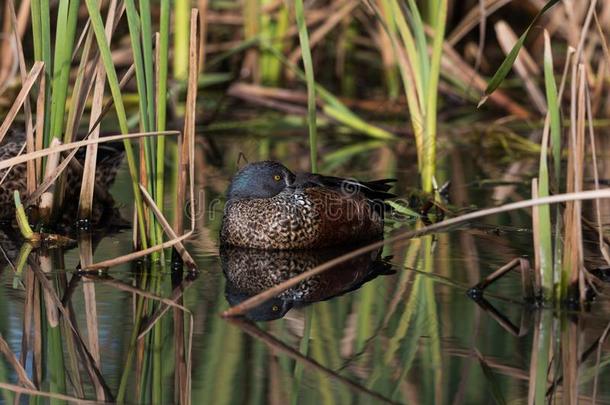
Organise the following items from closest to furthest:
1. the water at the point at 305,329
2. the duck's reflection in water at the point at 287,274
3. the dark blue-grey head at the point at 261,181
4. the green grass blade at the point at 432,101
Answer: the water at the point at 305,329 < the duck's reflection in water at the point at 287,274 < the dark blue-grey head at the point at 261,181 < the green grass blade at the point at 432,101

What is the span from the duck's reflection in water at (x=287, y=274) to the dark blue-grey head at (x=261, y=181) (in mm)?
325

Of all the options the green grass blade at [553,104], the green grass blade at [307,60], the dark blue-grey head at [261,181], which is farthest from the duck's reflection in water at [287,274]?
the green grass blade at [553,104]

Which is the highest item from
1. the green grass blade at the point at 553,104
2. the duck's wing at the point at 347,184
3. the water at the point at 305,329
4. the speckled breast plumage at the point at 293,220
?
the green grass blade at the point at 553,104

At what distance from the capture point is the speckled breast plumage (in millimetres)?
6027

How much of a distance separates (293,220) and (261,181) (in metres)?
0.33

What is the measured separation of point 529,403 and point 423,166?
337 centimetres

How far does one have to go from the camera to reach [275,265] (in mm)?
5715

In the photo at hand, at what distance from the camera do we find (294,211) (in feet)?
19.8

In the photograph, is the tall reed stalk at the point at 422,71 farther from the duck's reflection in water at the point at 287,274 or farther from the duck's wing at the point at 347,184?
the duck's reflection in water at the point at 287,274

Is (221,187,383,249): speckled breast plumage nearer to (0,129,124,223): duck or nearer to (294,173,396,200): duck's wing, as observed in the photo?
(294,173,396,200): duck's wing

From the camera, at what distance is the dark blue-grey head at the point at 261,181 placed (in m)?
6.21

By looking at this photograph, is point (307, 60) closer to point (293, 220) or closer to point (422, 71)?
point (293, 220)

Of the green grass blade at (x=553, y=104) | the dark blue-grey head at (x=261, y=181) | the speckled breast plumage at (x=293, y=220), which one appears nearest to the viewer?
the green grass blade at (x=553, y=104)

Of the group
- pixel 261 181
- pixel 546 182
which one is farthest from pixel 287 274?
pixel 546 182
